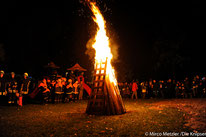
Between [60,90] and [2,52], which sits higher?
[2,52]

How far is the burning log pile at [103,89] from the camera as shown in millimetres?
8484

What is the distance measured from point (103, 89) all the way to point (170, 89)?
42.7 feet

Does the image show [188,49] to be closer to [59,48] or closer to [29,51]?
[59,48]

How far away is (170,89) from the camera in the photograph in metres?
19.0

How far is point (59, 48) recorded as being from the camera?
99.7 feet

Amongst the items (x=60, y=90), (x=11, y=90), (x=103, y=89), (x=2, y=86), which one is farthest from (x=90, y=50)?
(x=103, y=89)

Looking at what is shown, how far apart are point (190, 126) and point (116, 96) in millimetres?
3696

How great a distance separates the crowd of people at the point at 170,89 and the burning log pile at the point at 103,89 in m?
9.83

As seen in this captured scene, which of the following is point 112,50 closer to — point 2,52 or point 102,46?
point 2,52

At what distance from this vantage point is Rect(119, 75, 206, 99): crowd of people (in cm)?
1812

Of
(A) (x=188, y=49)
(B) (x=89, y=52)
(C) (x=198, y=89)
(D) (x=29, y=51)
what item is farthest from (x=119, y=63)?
(D) (x=29, y=51)

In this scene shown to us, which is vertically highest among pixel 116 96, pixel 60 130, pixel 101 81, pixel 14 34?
pixel 14 34

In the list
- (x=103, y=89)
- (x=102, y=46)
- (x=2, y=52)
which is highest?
(x=2, y=52)

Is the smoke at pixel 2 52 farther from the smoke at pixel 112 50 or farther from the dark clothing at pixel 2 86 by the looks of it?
the dark clothing at pixel 2 86
